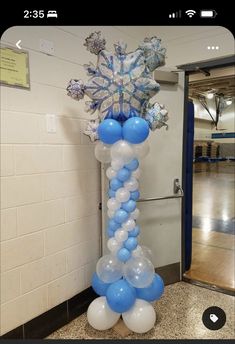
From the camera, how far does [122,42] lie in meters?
1.10

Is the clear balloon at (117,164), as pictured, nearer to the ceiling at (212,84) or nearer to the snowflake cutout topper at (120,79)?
the snowflake cutout topper at (120,79)

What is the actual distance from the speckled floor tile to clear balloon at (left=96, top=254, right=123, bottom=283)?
0.39 m

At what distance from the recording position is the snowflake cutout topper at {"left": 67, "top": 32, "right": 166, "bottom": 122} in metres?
1.14

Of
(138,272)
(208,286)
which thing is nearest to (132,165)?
(138,272)

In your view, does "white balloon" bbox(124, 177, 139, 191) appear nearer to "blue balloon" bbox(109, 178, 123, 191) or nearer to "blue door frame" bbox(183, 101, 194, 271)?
"blue balloon" bbox(109, 178, 123, 191)

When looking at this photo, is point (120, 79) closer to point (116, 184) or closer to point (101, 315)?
point (116, 184)

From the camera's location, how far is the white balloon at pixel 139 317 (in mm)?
1315

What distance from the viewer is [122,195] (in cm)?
126

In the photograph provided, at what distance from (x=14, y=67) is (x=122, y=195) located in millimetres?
823

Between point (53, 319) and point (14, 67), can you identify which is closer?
point (14, 67)

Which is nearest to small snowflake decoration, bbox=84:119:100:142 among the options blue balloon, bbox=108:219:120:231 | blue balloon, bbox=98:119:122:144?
blue balloon, bbox=98:119:122:144

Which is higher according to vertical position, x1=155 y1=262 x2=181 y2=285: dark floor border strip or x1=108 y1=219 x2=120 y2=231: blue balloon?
x1=108 y1=219 x2=120 y2=231: blue balloon
